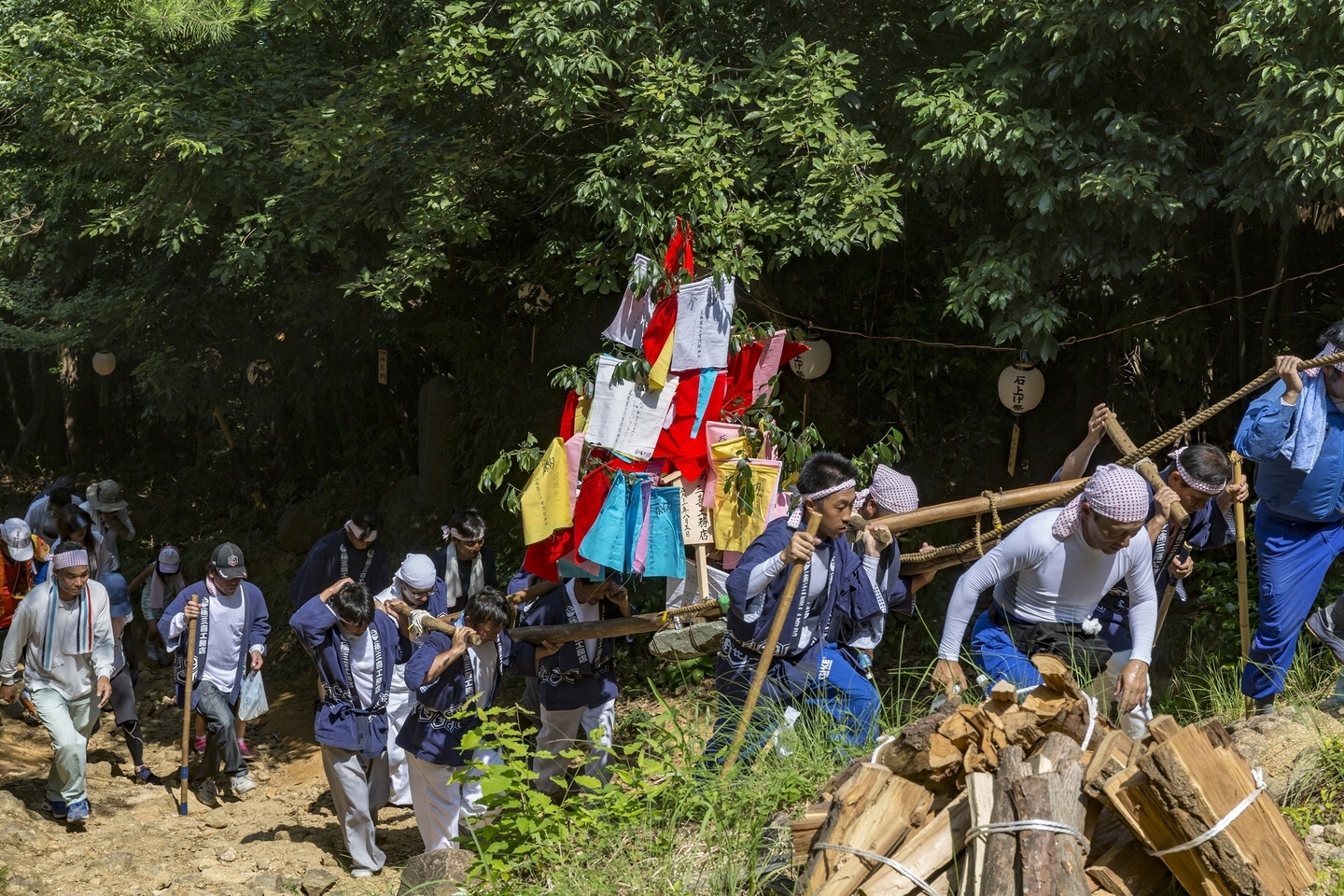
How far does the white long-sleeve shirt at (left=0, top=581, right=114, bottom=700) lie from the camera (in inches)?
300

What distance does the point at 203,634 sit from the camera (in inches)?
327

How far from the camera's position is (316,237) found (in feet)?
27.2

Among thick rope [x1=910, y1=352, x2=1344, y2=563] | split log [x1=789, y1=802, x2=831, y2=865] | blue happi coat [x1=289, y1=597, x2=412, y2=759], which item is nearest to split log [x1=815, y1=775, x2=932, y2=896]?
split log [x1=789, y1=802, x2=831, y2=865]

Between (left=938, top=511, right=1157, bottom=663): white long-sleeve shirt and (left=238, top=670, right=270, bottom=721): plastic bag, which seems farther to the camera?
(left=238, top=670, right=270, bottom=721): plastic bag

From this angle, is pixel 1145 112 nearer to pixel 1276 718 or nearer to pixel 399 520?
pixel 1276 718

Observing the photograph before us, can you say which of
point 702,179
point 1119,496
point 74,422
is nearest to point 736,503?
point 702,179

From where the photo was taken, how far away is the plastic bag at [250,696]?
865cm

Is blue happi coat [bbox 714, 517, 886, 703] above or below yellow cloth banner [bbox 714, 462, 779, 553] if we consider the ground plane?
below

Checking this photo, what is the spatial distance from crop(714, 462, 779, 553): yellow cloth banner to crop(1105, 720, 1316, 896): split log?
10.6 feet

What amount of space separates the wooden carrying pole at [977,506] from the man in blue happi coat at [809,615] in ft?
0.87

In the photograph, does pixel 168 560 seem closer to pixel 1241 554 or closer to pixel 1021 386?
pixel 1021 386

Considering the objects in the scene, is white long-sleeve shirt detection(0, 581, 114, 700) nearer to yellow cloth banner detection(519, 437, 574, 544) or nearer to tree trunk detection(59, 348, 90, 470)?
yellow cloth banner detection(519, 437, 574, 544)

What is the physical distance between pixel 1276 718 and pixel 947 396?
16.3 feet

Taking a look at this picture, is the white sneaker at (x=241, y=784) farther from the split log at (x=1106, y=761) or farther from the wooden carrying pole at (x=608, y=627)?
the split log at (x=1106, y=761)
